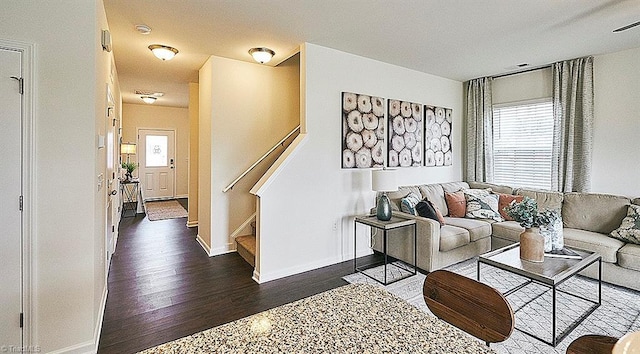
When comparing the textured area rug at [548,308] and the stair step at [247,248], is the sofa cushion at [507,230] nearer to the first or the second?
the textured area rug at [548,308]

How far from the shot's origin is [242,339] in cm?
86

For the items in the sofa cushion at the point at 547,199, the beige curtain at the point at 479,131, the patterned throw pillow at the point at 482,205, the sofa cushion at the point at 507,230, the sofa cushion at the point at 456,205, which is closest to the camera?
the sofa cushion at the point at 507,230

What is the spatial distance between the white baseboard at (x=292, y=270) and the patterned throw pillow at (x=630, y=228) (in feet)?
10.2

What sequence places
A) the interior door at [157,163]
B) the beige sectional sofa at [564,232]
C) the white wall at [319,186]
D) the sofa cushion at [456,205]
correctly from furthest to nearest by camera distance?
the interior door at [157,163] → the sofa cushion at [456,205] → the white wall at [319,186] → the beige sectional sofa at [564,232]

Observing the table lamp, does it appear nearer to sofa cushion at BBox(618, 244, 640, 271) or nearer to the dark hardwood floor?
the dark hardwood floor

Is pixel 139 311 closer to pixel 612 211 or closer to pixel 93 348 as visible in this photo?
pixel 93 348

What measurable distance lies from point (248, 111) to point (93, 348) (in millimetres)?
3245

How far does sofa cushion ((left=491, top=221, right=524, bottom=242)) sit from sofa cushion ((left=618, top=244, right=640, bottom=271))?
905mm

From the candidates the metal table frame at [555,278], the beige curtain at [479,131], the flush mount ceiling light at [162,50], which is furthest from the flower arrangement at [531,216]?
the flush mount ceiling light at [162,50]

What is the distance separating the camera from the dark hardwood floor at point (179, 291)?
246cm

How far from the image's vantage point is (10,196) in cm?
197

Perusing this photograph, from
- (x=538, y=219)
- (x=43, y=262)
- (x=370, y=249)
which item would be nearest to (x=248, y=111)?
(x=370, y=249)

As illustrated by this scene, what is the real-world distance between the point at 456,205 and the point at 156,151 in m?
8.45

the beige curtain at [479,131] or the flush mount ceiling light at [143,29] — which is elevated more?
the flush mount ceiling light at [143,29]
